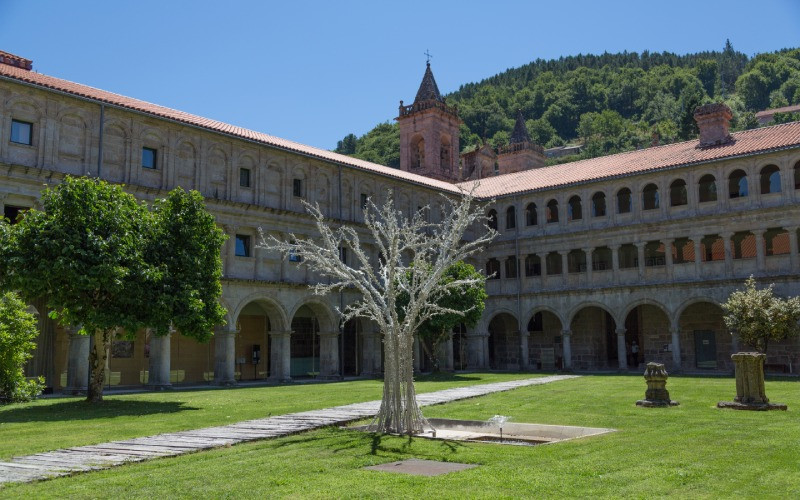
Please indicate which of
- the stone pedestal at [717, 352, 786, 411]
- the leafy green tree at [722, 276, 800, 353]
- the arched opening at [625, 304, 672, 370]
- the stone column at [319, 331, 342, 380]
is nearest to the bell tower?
the arched opening at [625, 304, 672, 370]

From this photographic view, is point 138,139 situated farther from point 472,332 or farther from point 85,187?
point 472,332

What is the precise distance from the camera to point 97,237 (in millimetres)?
19109

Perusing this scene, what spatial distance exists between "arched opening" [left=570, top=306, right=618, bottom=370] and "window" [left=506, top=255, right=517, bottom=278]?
441 cm

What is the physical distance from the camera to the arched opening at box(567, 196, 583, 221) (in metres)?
41.6

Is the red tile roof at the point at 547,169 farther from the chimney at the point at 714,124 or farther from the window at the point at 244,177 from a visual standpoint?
the window at the point at 244,177

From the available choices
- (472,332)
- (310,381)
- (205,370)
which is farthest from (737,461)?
(472,332)

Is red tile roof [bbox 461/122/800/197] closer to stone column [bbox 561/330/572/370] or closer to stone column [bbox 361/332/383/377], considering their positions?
stone column [bbox 561/330/572/370]

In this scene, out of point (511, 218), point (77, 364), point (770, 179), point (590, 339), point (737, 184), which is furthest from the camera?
point (511, 218)

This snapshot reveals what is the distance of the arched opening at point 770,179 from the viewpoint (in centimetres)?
3491

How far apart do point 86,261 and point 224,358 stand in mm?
13038

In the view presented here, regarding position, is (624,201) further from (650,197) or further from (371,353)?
(371,353)

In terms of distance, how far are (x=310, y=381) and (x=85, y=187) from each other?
646 inches

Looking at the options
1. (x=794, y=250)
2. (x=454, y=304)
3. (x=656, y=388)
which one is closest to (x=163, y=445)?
(x=656, y=388)

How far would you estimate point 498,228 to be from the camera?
44688mm
